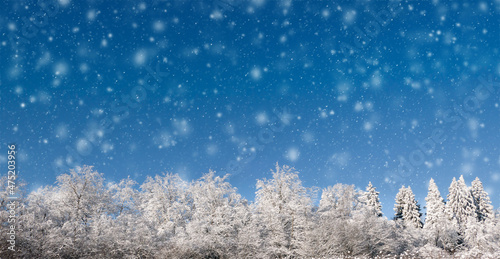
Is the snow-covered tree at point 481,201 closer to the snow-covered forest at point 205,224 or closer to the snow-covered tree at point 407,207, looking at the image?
the snow-covered tree at point 407,207

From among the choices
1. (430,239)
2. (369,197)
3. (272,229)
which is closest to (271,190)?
(272,229)

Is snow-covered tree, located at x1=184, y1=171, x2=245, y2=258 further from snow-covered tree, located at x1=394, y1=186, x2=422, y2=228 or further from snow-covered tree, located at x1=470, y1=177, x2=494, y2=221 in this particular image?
snow-covered tree, located at x1=470, y1=177, x2=494, y2=221

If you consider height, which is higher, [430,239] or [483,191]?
[483,191]

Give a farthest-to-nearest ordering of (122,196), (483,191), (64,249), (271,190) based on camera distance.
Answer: (483,191) → (122,196) → (271,190) → (64,249)

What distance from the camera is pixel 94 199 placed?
35.8 metres

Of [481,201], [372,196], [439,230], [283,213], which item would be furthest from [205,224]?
[481,201]

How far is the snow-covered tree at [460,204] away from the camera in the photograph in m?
56.3

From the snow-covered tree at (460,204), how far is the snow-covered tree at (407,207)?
5.12 m

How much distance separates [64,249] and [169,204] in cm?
1356

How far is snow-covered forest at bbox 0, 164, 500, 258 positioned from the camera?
29594mm

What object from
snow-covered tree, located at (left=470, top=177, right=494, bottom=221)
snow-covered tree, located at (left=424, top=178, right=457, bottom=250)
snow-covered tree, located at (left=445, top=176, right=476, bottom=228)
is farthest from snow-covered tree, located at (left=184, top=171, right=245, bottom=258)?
snow-covered tree, located at (left=470, top=177, right=494, bottom=221)

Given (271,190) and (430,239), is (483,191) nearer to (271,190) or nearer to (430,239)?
(430,239)

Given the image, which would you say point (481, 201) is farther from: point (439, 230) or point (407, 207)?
point (439, 230)

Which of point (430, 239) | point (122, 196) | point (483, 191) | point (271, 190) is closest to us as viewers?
point (271, 190)
